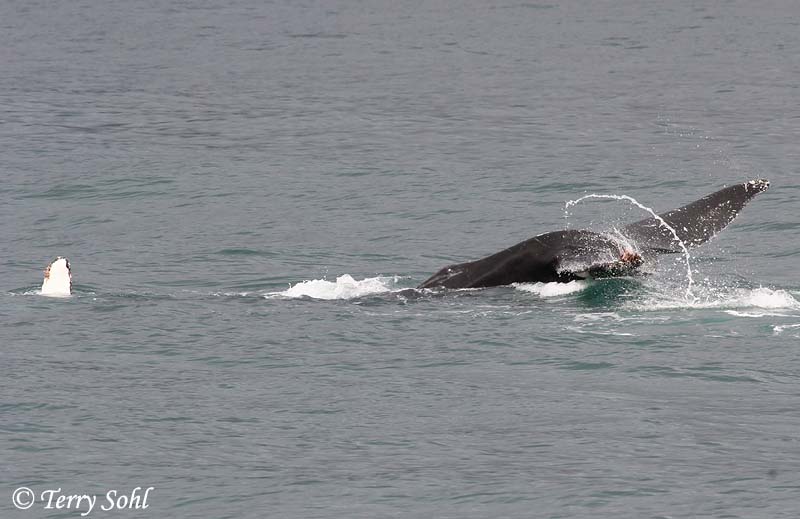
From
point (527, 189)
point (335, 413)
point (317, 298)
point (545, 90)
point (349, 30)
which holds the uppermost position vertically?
point (349, 30)

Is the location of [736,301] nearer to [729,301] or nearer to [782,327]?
[729,301]

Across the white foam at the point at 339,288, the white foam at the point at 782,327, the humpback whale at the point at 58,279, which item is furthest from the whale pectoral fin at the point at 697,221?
the humpback whale at the point at 58,279

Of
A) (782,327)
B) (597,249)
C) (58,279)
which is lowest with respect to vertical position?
(782,327)

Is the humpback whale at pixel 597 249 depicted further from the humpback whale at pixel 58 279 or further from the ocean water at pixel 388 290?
the humpback whale at pixel 58 279

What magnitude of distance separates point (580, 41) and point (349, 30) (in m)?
8.10

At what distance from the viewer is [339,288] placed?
1966 cm

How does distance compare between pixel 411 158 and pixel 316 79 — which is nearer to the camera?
pixel 411 158

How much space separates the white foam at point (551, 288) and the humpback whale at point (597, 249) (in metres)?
0.06

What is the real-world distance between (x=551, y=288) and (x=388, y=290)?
274cm

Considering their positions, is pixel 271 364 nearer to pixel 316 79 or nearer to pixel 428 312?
pixel 428 312

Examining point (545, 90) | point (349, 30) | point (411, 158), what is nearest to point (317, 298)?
point (411, 158)

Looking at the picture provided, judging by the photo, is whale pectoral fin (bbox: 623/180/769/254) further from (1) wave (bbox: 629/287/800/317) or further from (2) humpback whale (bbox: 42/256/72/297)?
(2) humpback whale (bbox: 42/256/72/297)

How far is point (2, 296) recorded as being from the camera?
19.6 m

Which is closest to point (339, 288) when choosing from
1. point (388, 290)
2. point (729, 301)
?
point (388, 290)
